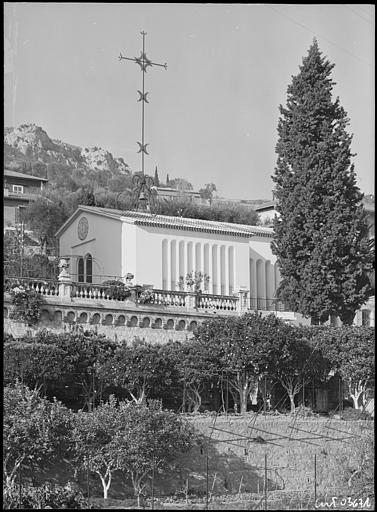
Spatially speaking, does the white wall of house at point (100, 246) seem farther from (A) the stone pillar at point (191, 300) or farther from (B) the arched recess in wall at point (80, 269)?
(A) the stone pillar at point (191, 300)

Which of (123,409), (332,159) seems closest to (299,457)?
(123,409)

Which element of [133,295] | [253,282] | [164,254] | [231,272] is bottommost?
[133,295]

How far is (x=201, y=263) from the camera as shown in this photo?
38938 millimetres

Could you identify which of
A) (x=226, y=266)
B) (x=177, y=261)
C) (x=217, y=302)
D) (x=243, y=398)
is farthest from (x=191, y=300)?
(x=226, y=266)

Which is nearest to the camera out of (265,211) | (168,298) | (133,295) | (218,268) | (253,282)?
(133,295)

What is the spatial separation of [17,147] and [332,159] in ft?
111

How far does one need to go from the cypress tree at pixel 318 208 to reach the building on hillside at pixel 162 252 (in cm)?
242

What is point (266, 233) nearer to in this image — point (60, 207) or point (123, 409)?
point (60, 207)

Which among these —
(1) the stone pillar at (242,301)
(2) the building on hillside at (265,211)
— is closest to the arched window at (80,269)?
(1) the stone pillar at (242,301)

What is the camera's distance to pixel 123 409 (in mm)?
26766

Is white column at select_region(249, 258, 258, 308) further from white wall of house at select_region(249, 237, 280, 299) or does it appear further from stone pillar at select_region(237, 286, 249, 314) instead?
stone pillar at select_region(237, 286, 249, 314)

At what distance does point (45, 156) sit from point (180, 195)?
13.4 meters

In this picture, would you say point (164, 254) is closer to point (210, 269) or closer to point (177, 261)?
point (177, 261)

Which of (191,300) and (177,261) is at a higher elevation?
(177,261)
